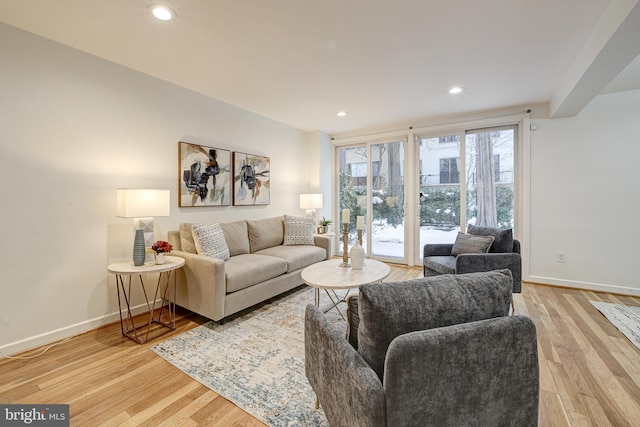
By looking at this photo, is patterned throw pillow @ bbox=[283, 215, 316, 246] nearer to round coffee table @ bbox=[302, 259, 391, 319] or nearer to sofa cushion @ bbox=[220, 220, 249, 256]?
sofa cushion @ bbox=[220, 220, 249, 256]

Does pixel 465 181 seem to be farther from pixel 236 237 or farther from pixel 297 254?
pixel 236 237

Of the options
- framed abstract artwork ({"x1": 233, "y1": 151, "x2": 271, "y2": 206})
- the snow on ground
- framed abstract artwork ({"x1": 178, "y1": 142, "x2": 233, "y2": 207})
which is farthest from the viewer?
the snow on ground

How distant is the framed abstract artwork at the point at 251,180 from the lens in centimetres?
379

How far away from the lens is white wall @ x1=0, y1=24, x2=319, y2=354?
2.08 meters

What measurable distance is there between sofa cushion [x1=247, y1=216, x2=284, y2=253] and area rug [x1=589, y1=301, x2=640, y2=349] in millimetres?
3609

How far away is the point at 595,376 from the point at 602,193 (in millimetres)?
2597

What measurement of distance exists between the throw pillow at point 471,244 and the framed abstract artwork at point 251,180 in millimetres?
2683

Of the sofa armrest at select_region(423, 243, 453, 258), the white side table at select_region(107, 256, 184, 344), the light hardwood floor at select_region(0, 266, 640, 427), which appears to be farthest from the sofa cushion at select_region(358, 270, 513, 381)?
the sofa armrest at select_region(423, 243, 453, 258)

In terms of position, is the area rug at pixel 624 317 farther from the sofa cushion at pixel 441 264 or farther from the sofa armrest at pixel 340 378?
the sofa armrest at pixel 340 378

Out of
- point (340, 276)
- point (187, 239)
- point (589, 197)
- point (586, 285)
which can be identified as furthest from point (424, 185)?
point (187, 239)

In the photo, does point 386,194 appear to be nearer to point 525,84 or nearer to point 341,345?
point 525,84

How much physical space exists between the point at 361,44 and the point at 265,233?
248 cm

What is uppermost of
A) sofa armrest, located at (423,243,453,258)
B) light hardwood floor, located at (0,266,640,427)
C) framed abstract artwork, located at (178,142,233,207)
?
framed abstract artwork, located at (178,142,233,207)

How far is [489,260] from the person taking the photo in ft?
8.87
